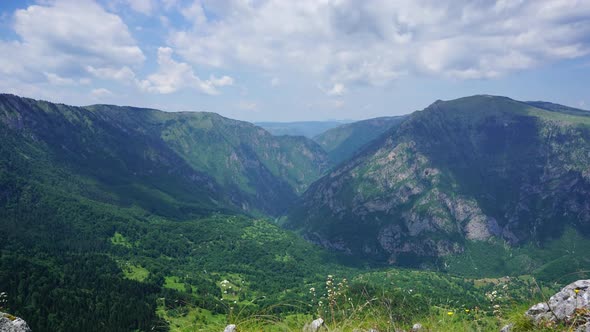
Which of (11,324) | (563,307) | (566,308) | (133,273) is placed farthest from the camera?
(133,273)

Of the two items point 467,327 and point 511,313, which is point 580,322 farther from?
point 467,327

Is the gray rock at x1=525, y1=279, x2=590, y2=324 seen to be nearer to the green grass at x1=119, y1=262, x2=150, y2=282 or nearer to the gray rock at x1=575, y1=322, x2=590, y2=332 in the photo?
the gray rock at x1=575, y1=322, x2=590, y2=332

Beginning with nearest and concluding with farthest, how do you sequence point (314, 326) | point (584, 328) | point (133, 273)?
point (584, 328), point (314, 326), point (133, 273)

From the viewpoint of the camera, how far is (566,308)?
12.0m

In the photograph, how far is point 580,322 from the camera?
10.4 meters

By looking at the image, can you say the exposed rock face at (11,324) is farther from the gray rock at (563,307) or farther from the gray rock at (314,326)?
the gray rock at (563,307)

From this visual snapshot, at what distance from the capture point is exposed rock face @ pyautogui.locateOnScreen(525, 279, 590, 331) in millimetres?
10688

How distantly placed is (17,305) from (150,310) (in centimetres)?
4034

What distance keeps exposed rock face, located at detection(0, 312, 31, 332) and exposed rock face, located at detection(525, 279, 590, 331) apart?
55.0 feet

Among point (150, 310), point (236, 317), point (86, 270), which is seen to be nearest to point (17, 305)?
point (150, 310)

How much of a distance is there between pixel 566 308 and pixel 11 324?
1881cm

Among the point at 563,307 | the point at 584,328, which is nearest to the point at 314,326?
the point at 584,328

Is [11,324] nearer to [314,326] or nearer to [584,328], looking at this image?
[314,326]

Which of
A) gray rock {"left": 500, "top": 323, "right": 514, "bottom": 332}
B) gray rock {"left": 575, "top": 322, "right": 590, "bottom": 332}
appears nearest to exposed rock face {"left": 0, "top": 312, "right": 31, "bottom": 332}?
gray rock {"left": 500, "top": 323, "right": 514, "bottom": 332}
